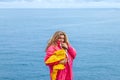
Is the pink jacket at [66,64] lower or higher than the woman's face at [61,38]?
lower

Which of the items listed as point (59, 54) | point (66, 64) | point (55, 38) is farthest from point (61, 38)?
point (66, 64)

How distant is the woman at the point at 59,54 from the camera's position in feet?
19.4

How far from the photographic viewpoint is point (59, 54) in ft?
19.6

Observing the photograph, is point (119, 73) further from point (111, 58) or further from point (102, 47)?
point (102, 47)

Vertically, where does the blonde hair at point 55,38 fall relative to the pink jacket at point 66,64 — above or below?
above

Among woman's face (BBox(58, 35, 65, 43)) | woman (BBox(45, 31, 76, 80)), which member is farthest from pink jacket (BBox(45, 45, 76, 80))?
woman's face (BBox(58, 35, 65, 43))

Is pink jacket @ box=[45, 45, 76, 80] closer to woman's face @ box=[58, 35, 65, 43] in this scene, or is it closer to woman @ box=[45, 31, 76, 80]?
woman @ box=[45, 31, 76, 80]

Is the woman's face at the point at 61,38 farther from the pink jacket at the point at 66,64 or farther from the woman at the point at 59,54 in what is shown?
the pink jacket at the point at 66,64

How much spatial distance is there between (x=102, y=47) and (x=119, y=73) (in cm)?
1778

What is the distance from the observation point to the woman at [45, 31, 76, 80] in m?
5.92

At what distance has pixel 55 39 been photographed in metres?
5.95

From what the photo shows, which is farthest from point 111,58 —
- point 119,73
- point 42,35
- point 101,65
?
point 42,35

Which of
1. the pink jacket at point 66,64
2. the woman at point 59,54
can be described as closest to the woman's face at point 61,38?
the woman at point 59,54

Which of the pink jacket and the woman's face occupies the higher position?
the woman's face
